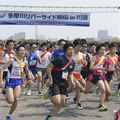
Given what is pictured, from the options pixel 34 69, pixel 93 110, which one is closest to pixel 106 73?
pixel 93 110

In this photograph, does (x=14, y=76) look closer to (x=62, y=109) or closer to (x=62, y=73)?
(x=62, y=73)

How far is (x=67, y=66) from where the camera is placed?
17.3 ft

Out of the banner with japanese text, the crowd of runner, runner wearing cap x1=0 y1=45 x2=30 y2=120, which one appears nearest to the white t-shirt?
the crowd of runner

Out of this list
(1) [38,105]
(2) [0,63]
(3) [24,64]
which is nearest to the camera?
(3) [24,64]

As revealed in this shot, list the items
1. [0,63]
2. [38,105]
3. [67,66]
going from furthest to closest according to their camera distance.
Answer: [0,63] < [38,105] < [67,66]

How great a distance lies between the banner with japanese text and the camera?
2028cm

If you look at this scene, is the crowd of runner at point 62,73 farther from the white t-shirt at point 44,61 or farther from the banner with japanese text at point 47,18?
the banner with japanese text at point 47,18

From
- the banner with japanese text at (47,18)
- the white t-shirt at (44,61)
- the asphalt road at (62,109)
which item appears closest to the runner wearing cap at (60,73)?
the asphalt road at (62,109)

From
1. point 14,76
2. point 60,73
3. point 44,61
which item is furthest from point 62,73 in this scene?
point 44,61

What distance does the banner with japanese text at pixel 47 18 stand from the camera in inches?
798

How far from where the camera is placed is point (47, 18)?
2058 centimetres

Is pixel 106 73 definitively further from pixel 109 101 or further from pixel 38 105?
pixel 38 105

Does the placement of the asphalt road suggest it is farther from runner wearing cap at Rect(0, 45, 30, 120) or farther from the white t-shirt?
the white t-shirt

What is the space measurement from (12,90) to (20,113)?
3.75 feet
